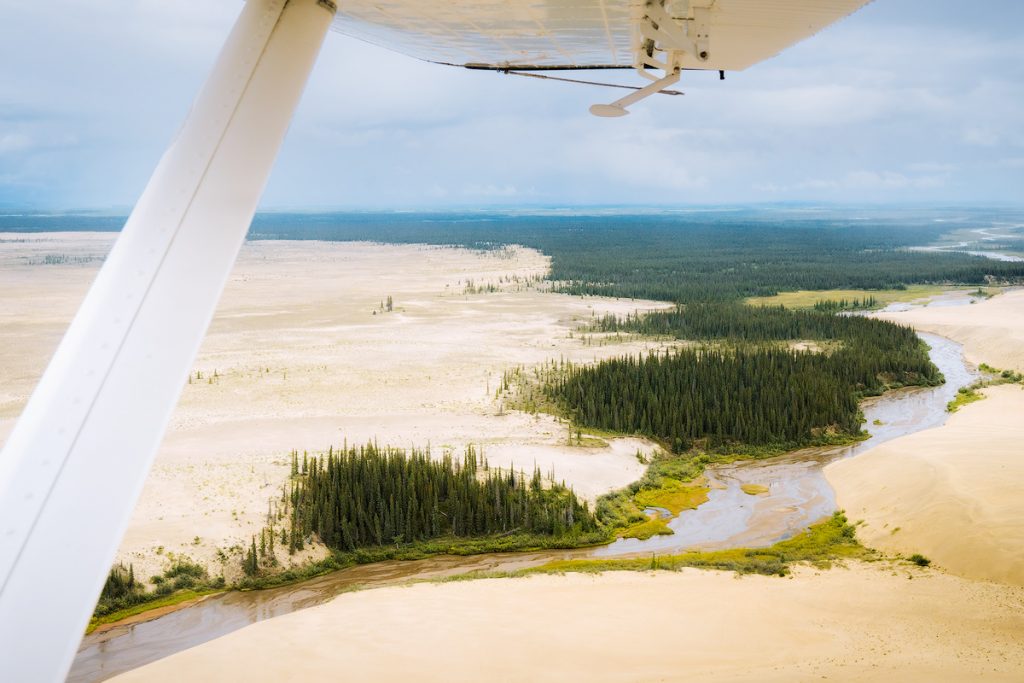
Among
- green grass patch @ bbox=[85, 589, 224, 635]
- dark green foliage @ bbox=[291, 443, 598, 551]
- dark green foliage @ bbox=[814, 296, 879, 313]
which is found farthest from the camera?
dark green foliage @ bbox=[814, 296, 879, 313]

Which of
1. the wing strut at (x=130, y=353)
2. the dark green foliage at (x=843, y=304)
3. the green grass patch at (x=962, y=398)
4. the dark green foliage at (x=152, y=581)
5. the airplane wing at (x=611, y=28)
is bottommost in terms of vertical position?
the dark green foliage at (x=152, y=581)

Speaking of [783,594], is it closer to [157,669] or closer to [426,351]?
[157,669]

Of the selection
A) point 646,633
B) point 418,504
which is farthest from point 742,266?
point 646,633

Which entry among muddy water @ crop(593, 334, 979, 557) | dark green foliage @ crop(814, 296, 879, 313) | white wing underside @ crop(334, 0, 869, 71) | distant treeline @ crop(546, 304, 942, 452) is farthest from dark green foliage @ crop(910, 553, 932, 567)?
dark green foliage @ crop(814, 296, 879, 313)

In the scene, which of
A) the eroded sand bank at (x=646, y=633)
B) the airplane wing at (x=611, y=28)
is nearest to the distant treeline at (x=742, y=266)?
the eroded sand bank at (x=646, y=633)

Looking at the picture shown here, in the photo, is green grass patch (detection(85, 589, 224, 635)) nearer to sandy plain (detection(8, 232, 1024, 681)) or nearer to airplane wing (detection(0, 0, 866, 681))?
sandy plain (detection(8, 232, 1024, 681))

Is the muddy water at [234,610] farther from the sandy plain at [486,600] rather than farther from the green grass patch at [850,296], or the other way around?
the green grass patch at [850,296]
